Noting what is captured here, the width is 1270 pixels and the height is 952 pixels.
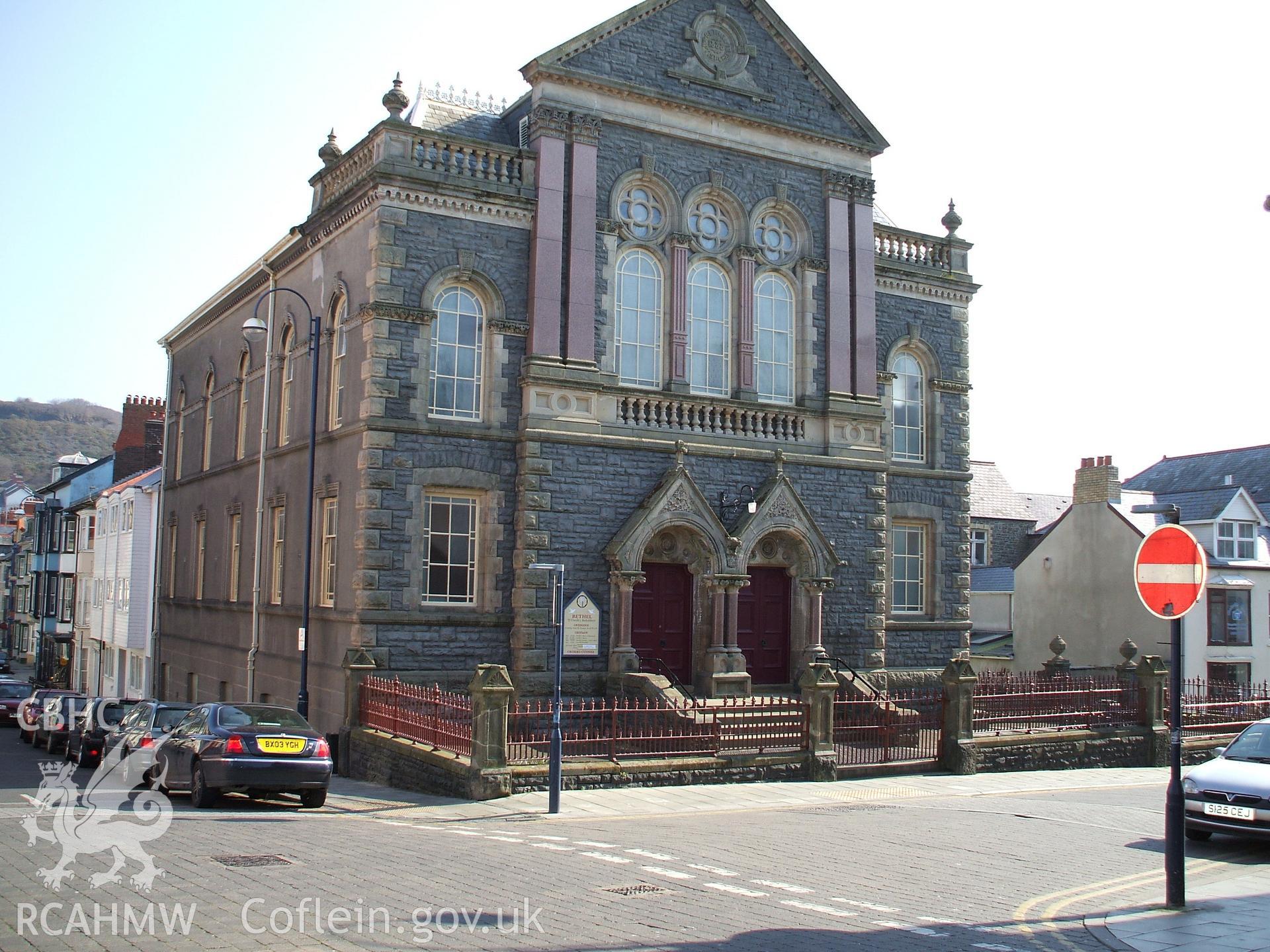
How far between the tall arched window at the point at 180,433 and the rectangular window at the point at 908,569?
21.2 m

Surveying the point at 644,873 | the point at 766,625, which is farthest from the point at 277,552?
the point at 644,873

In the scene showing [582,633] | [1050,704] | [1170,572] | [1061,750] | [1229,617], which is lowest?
[1061,750]

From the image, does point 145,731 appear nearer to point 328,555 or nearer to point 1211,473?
point 328,555

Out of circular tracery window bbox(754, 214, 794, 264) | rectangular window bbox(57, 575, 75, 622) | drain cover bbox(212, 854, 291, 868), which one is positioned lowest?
drain cover bbox(212, 854, 291, 868)

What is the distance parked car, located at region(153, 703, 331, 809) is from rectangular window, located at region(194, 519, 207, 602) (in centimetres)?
1662

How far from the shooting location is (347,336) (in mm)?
24203

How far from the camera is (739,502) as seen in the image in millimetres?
25156

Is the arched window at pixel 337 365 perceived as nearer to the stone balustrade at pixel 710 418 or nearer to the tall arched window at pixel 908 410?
the stone balustrade at pixel 710 418

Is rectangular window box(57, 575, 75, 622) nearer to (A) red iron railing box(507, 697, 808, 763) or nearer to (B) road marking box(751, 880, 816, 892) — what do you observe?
(A) red iron railing box(507, 697, 808, 763)

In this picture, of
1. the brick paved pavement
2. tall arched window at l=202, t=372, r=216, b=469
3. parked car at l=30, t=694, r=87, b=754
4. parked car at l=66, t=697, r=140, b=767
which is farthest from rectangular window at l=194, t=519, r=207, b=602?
the brick paved pavement

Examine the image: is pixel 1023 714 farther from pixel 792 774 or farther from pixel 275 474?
pixel 275 474

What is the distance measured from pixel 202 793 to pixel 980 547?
123 feet

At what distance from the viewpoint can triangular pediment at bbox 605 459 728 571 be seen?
77.4 feet

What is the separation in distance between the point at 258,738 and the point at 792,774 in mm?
8489
